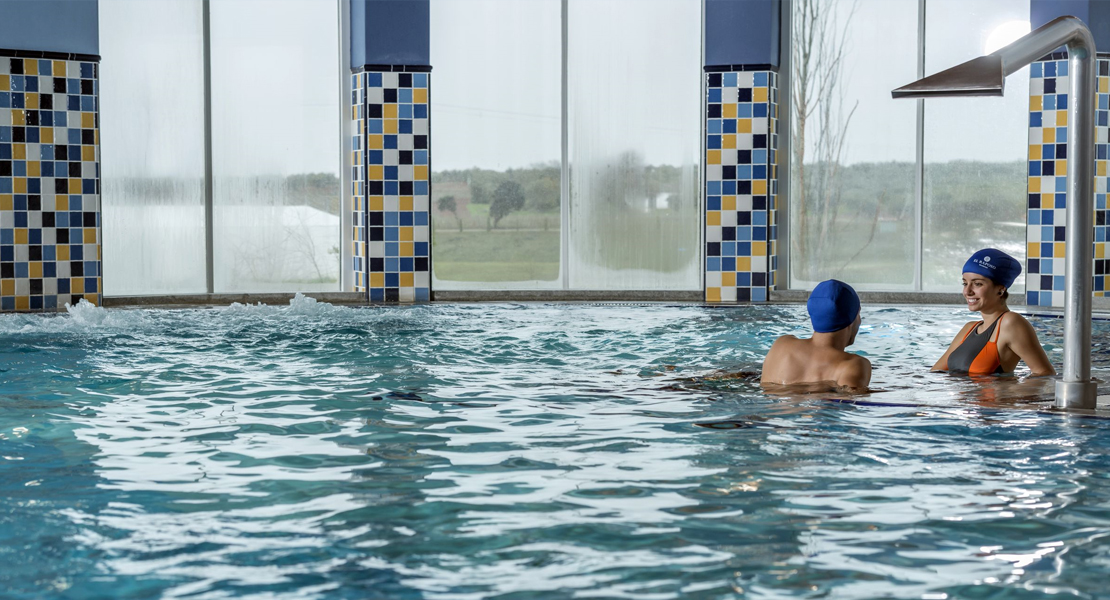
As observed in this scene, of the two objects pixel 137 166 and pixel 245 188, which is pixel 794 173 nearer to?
pixel 245 188

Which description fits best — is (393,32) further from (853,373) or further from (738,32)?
(853,373)

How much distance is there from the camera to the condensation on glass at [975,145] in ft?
34.3

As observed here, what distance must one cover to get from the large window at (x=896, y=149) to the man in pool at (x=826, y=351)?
565cm

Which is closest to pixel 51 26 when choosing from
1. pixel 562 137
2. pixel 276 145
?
pixel 276 145

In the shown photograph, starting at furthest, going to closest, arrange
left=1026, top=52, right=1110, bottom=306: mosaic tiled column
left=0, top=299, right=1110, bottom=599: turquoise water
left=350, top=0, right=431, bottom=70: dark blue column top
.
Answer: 1. left=350, top=0, right=431, bottom=70: dark blue column top
2. left=1026, top=52, right=1110, bottom=306: mosaic tiled column
3. left=0, top=299, right=1110, bottom=599: turquoise water

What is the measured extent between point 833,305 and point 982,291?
100 cm

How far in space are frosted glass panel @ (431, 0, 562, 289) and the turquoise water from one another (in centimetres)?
401

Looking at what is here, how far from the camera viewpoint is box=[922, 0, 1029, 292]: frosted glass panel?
412 inches

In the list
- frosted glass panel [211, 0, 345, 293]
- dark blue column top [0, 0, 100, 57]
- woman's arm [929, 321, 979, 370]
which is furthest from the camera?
frosted glass panel [211, 0, 345, 293]

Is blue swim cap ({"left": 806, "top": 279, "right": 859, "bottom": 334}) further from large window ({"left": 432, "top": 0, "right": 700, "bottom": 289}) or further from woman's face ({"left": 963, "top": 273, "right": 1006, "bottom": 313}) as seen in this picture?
large window ({"left": 432, "top": 0, "right": 700, "bottom": 289})

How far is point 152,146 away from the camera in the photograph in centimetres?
1020

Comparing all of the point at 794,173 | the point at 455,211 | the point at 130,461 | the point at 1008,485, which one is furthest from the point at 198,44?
the point at 1008,485

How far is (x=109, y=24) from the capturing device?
10008mm

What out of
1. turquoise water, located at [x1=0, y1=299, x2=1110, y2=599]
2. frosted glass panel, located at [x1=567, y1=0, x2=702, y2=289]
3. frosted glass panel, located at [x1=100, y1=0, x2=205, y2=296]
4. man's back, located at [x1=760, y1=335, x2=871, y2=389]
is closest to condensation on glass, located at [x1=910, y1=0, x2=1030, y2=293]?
frosted glass panel, located at [x1=567, y1=0, x2=702, y2=289]
